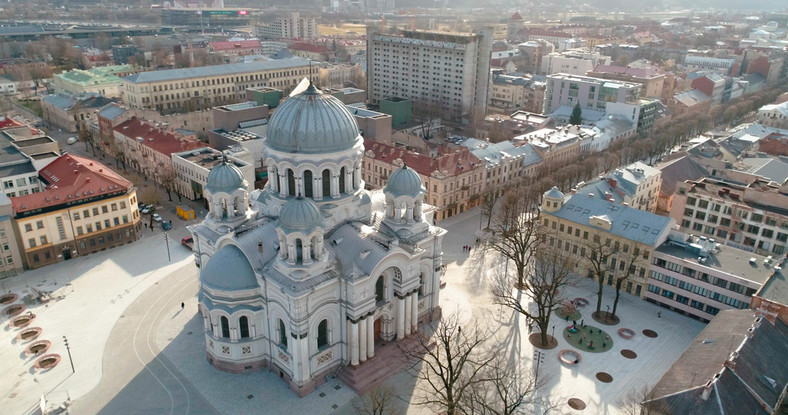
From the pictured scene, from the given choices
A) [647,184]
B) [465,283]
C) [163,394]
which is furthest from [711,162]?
[163,394]

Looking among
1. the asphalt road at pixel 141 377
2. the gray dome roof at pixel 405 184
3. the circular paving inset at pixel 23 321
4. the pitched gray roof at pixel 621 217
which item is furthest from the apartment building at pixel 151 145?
the pitched gray roof at pixel 621 217

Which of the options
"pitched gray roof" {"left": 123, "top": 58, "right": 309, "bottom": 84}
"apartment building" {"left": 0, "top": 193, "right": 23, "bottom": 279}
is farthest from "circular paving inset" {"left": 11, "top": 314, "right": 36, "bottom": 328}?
"pitched gray roof" {"left": 123, "top": 58, "right": 309, "bottom": 84}

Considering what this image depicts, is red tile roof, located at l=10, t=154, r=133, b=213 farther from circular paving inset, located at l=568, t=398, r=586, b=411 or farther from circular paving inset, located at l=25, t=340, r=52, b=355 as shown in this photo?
circular paving inset, located at l=568, t=398, r=586, b=411

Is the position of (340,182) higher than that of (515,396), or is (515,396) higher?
(340,182)

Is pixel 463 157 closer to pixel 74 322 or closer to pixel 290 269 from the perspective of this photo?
pixel 290 269

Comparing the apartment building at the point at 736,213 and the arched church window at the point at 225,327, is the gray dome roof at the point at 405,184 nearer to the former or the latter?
the arched church window at the point at 225,327

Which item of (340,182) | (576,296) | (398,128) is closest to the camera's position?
(340,182)

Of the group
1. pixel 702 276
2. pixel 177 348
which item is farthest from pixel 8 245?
pixel 702 276
